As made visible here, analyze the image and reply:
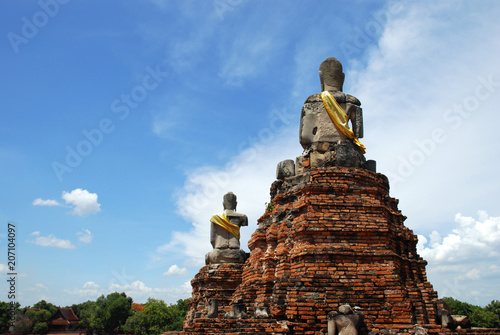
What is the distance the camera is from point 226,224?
59.8 ft

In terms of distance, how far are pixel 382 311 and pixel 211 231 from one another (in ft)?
34.0

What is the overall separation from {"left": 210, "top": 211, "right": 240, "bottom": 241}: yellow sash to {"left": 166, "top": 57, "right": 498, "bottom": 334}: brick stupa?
5.18 metres

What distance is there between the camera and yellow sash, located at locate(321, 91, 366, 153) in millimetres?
12375

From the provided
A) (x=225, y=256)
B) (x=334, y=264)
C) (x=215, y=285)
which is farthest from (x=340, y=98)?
(x=215, y=285)

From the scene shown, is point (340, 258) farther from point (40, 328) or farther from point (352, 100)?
point (40, 328)

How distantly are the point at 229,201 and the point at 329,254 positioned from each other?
9725 mm

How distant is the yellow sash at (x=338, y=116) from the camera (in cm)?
1238

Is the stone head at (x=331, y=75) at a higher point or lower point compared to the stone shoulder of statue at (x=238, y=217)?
higher

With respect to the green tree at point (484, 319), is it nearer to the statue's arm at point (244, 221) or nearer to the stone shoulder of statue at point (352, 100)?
the statue's arm at point (244, 221)

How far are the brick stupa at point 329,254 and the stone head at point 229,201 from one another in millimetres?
6161

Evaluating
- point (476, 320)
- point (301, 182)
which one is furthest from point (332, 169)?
point (476, 320)

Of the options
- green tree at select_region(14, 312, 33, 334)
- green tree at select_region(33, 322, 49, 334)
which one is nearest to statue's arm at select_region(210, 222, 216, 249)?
green tree at select_region(14, 312, 33, 334)

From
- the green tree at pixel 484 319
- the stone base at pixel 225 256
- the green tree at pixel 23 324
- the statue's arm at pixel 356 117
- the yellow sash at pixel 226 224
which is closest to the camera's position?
the statue's arm at pixel 356 117

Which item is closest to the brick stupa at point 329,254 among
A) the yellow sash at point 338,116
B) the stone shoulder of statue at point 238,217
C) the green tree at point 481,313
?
the yellow sash at point 338,116
